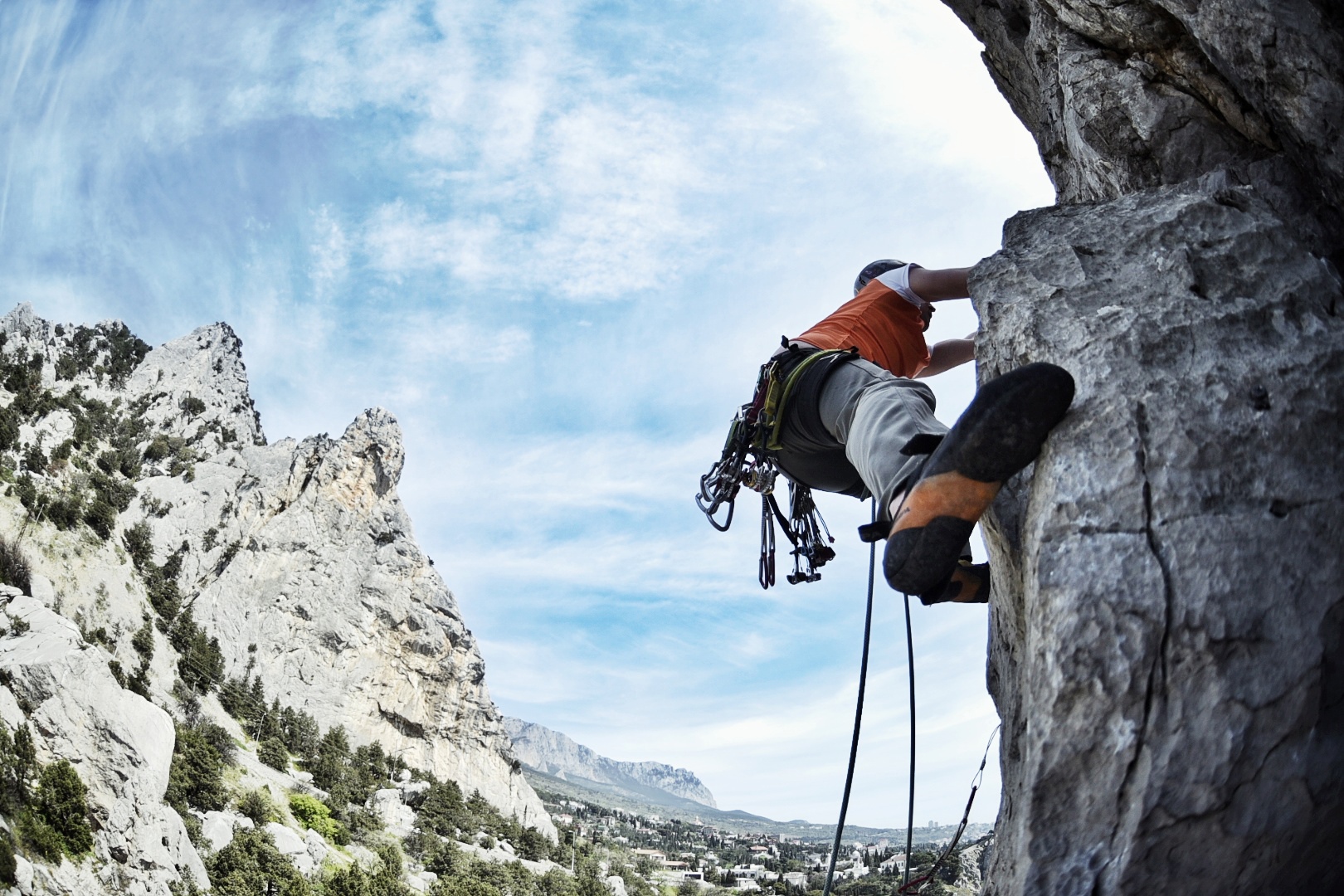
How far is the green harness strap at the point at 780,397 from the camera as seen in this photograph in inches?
120

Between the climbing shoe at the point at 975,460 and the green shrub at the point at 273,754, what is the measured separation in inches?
1530

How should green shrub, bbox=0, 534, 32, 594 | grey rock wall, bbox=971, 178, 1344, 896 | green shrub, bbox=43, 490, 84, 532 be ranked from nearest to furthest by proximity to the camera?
grey rock wall, bbox=971, 178, 1344, 896
green shrub, bbox=0, 534, 32, 594
green shrub, bbox=43, 490, 84, 532

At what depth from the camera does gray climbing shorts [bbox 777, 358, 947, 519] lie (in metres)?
2.41

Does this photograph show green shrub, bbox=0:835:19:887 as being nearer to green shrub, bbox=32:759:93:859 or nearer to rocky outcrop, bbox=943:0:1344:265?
green shrub, bbox=32:759:93:859

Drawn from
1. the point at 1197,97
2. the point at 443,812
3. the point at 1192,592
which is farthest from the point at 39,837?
the point at 443,812

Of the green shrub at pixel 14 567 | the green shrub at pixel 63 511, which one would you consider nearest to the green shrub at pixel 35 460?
the green shrub at pixel 63 511

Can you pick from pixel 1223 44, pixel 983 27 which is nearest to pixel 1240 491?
pixel 1223 44

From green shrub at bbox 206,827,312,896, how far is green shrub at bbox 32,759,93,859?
15.8 feet

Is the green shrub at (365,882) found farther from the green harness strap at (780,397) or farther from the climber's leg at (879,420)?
the climber's leg at (879,420)

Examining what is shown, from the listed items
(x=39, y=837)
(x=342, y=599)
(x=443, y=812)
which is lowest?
(x=443, y=812)

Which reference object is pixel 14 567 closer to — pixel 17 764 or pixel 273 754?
pixel 273 754

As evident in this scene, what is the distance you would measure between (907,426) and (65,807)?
19.7 m

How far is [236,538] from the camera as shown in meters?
46.4

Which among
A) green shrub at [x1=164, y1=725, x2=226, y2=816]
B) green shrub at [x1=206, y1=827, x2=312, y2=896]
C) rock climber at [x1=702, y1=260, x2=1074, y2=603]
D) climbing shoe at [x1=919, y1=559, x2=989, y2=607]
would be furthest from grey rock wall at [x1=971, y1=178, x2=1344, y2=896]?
green shrub at [x1=164, y1=725, x2=226, y2=816]
